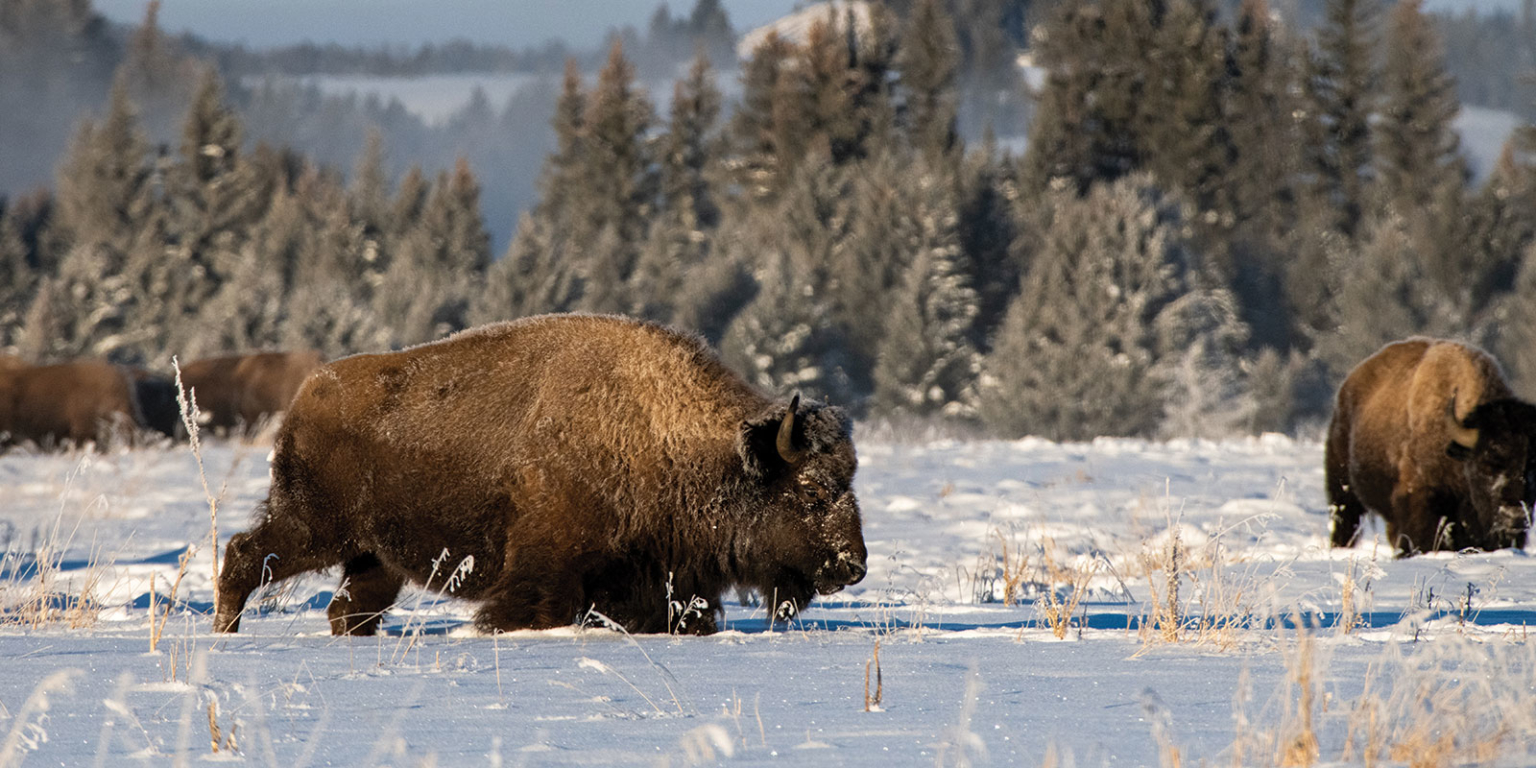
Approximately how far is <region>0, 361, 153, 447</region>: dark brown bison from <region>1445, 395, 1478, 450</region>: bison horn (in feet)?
55.2

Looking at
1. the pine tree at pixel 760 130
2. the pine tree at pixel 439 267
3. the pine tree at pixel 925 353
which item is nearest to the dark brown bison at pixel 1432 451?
the pine tree at pixel 925 353

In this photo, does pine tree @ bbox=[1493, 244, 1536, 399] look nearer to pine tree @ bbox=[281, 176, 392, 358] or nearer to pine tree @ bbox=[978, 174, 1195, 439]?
pine tree @ bbox=[978, 174, 1195, 439]

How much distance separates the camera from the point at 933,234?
144 feet

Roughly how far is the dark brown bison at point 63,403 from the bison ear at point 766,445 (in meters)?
16.8

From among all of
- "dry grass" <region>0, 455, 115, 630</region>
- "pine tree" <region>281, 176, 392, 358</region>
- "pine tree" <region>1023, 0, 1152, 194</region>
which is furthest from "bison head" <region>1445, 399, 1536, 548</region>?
"pine tree" <region>1023, 0, 1152, 194</region>

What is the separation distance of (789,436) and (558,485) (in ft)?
2.85

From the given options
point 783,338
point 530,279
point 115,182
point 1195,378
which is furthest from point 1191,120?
point 115,182

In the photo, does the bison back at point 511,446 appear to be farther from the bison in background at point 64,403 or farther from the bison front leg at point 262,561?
the bison in background at point 64,403

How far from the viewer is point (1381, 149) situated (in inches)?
2259

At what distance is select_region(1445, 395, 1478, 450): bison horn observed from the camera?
9.37 meters

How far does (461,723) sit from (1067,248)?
37.5 metres

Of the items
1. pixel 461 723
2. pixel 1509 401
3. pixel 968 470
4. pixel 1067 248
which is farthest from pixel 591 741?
pixel 1067 248

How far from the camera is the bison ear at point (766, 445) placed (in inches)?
212

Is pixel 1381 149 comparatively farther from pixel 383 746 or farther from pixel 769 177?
pixel 383 746
